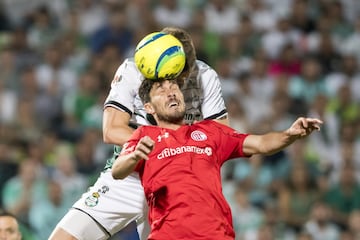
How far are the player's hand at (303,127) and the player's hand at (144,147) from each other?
81 centimetres


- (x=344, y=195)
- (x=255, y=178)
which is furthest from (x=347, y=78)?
(x=255, y=178)

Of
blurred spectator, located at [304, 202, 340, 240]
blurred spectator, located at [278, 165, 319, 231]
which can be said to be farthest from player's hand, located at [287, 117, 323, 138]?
blurred spectator, located at [278, 165, 319, 231]

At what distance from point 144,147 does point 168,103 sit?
63cm

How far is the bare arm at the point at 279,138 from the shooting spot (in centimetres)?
508

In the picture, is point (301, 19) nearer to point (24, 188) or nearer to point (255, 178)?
point (255, 178)

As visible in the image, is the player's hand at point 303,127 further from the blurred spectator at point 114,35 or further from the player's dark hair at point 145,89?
the blurred spectator at point 114,35

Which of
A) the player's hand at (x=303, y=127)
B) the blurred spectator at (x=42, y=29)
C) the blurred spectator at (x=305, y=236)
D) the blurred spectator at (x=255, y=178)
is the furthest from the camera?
the blurred spectator at (x=42, y=29)

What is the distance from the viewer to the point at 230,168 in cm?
1023

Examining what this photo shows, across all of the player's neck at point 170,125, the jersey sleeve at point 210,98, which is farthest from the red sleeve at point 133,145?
the jersey sleeve at point 210,98

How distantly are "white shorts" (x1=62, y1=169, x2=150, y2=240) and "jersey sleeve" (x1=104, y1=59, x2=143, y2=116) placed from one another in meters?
0.44

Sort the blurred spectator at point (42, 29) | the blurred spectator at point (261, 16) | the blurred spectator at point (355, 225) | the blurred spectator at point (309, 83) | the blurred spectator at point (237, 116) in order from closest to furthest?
the blurred spectator at point (355, 225), the blurred spectator at point (237, 116), the blurred spectator at point (309, 83), the blurred spectator at point (42, 29), the blurred spectator at point (261, 16)

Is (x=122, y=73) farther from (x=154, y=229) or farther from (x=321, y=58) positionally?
(x=321, y=58)

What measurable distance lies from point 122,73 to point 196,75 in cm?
46

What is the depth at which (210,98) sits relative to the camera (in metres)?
6.11
